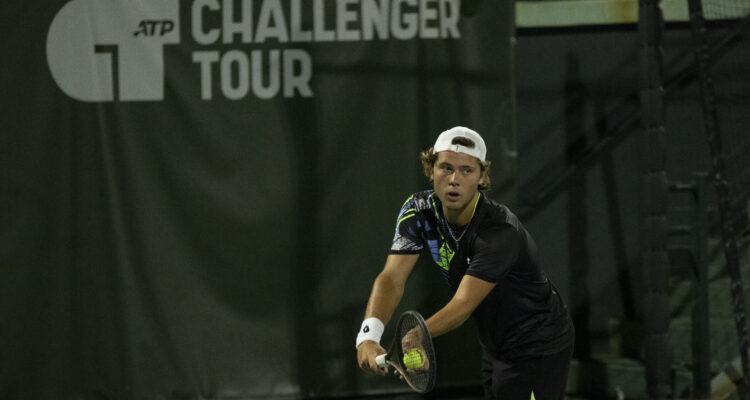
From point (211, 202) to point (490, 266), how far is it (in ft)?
8.55

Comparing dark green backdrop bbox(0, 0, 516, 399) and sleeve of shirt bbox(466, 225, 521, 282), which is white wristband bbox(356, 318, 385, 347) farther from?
dark green backdrop bbox(0, 0, 516, 399)

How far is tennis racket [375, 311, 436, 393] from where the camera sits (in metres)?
3.54

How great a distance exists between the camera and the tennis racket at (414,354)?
11.6 feet

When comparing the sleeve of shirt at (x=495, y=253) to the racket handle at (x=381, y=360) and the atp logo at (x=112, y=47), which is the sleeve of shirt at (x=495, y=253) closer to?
the racket handle at (x=381, y=360)

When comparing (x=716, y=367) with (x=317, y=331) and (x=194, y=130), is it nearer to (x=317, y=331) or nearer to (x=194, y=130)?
(x=317, y=331)

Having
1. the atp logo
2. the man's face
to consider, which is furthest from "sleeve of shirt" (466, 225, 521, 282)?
the atp logo

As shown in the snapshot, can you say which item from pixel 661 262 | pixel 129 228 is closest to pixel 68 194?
pixel 129 228

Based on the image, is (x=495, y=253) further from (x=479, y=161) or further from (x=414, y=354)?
(x=414, y=354)

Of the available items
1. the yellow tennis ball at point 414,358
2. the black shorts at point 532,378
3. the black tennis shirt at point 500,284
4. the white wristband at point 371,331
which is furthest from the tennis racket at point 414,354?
the black shorts at point 532,378

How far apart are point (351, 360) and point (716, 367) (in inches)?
102

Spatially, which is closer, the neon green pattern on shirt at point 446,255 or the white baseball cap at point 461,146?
the white baseball cap at point 461,146

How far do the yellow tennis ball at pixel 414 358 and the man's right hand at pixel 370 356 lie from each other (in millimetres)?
88

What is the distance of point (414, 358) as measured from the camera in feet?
12.0

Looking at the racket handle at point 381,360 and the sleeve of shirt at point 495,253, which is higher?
the sleeve of shirt at point 495,253
